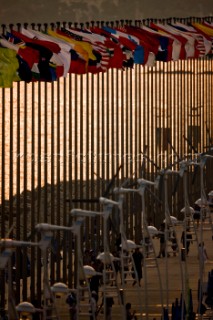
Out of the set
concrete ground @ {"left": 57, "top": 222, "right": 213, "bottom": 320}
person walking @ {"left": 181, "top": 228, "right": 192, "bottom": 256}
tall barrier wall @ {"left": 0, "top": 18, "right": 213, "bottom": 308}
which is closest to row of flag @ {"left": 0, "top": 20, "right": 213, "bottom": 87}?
tall barrier wall @ {"left": 0, "top": 18, "right": 213, "bottom": 308}

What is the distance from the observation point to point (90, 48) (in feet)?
241

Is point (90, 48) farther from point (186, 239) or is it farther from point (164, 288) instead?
point (186, 239)

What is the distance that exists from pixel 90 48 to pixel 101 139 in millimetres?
16357

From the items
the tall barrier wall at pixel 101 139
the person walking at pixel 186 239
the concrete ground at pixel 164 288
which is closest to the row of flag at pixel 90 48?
the tall barrier wall at pixel 101 139

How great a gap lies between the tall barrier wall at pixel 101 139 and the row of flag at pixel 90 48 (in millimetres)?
1722

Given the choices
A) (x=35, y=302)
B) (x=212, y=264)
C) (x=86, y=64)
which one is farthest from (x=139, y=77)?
(x=35, y=302)

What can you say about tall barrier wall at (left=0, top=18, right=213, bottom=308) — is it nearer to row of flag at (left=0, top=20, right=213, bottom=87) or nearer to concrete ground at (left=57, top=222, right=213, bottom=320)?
row of flag at (left=0, top=20, right=213, bottom=87)

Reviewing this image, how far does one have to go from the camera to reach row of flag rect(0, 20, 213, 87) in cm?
6512

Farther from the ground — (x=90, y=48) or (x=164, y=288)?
(x=90, y=48)

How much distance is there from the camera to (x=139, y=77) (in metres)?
92.9

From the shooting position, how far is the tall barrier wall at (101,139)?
80.1 meters

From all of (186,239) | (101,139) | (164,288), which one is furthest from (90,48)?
(101,139)

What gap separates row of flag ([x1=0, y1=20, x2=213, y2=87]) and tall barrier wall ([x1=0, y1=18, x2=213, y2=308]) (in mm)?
1722

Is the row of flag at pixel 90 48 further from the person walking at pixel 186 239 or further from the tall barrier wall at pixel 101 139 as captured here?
the person walking at pixel 186 239
